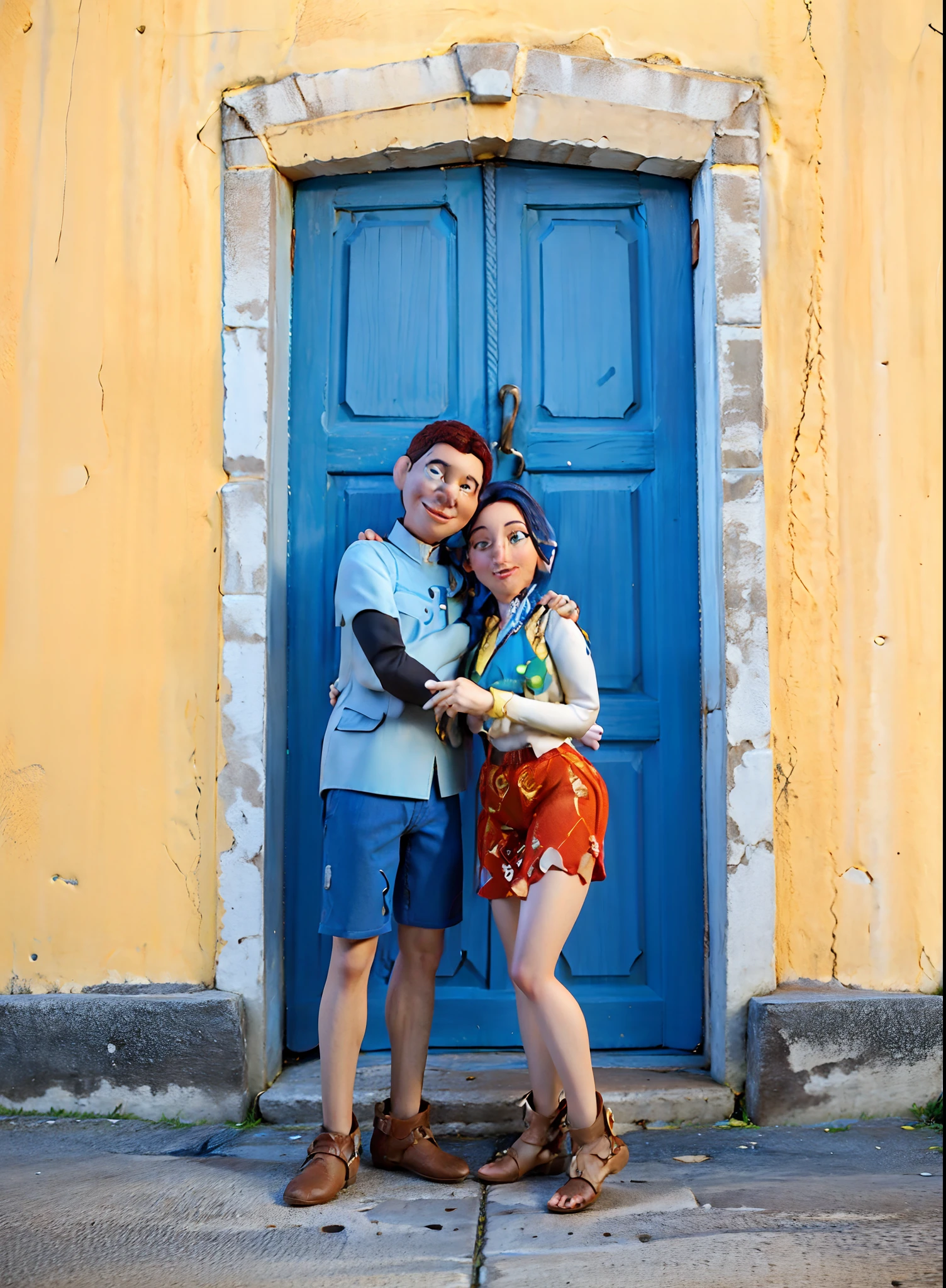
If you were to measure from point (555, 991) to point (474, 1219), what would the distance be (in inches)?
20.9

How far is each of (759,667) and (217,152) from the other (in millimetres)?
2298

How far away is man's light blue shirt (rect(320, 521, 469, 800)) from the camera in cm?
246

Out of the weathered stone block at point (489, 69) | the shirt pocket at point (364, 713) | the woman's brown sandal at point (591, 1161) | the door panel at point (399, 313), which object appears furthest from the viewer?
the door panel at point (399, 313)

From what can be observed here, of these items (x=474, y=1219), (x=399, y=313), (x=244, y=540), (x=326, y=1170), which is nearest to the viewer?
(x=474, y=1219)

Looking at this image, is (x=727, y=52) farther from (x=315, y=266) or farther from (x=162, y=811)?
(x=162, y=811)

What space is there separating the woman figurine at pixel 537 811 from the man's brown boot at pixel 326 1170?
34 centimetres

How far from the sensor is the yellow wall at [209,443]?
2.95 m

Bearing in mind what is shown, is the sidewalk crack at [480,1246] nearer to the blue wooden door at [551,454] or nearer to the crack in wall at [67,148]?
the blue wooden door at [551,454]

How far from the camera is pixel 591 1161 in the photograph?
2301 millimetres

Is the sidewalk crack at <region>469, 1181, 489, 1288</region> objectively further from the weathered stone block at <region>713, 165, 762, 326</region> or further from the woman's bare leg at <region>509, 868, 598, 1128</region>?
the weathered stone block at <region>713, 165, 762, 326</region>

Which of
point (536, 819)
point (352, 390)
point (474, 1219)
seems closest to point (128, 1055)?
point (474, 1219)

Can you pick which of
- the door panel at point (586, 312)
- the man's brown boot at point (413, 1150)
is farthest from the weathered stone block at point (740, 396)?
the man's brown boot at point (413, 1150)

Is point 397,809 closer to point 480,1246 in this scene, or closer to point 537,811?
point 537,811

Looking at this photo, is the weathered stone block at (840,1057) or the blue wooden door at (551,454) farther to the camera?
the blue wooden door at (551,454)
